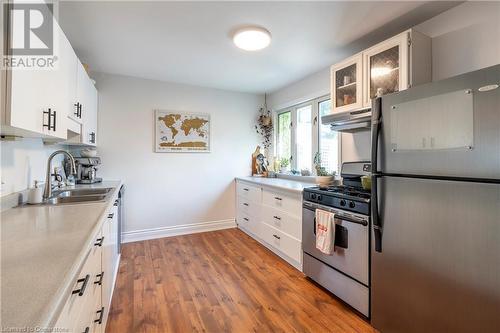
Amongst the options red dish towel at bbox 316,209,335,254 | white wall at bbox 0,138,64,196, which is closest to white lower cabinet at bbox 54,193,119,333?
white wall at bbox 0,138,64,196

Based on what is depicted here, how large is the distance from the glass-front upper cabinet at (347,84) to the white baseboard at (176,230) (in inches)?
105

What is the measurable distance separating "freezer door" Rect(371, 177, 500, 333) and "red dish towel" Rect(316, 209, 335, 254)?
38 centimetres

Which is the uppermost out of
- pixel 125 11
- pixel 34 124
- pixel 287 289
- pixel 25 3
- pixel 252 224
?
pixel 125 11

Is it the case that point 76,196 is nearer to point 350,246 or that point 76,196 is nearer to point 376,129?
point 350,246

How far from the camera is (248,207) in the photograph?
3.81m

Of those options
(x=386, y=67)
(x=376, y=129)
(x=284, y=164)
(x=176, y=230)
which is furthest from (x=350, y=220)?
(x=176, y=230)

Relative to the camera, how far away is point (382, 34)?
2.31 m

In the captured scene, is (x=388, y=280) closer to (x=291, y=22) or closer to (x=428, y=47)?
(x=428, y=47)

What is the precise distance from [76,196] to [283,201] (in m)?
2.06

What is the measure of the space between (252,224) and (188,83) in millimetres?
2418

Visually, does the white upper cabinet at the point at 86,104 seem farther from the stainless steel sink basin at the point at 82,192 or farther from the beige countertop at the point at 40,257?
the beige countertop at the point at 40,257

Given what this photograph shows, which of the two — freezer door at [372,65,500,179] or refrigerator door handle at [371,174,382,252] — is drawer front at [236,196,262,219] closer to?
refrigerator door handle at [371,174,382,252]

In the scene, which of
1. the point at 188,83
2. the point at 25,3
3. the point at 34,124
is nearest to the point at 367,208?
the point at 34,124

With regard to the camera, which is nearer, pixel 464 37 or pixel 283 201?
pixel 464 37
